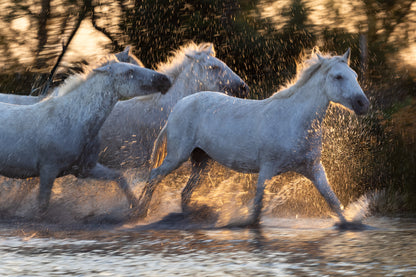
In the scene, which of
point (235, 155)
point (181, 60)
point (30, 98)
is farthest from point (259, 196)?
point (30, 98)

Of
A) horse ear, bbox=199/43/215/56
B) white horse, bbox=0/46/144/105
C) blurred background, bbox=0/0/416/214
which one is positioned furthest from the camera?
white horse, bbox=0/46/144/105

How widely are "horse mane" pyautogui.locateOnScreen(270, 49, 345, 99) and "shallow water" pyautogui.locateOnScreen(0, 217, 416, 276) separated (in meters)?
1.22

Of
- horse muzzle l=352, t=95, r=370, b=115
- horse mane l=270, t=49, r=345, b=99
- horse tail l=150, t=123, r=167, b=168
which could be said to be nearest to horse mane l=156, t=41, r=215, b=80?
horse tail l=150, t=123, r=167, b=168

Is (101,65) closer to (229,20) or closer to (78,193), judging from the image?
(78,193)

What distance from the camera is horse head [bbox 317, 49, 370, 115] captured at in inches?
267

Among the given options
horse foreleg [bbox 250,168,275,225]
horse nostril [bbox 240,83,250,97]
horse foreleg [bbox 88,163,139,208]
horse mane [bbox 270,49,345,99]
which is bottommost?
horse foreleg [bbox 250,168,275,225]

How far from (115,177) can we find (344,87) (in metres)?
2.54

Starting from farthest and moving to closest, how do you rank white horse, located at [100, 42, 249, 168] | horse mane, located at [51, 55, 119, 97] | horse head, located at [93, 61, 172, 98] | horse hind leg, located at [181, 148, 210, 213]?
1. white horse, located at [100, 42, 249, 168]
2. horse hind leg, located at [181, 148, 210, 213]
3. horse mane, located at [51, 55, 119, 97]
4. horse head, located at [93, 61, 172, 98]

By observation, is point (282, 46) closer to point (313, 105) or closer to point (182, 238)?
point (313, 105)

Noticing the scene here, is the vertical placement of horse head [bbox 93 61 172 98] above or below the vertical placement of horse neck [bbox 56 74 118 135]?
above

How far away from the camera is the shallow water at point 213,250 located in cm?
488

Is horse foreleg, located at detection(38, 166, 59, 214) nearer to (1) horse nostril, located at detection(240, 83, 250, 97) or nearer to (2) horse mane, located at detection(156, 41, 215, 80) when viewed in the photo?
(2) horse mane, located at detection(156, 41, 215, 80)

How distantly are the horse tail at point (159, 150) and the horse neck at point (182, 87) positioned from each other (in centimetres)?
69

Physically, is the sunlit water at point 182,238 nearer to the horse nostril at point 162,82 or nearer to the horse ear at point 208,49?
the horse nostril at point 162,82
